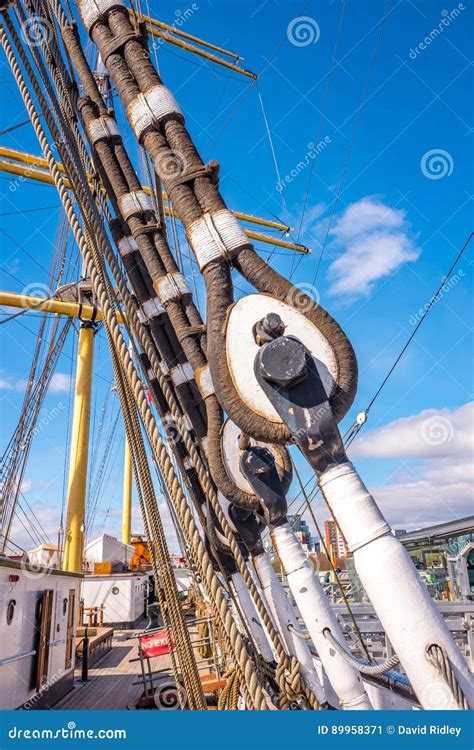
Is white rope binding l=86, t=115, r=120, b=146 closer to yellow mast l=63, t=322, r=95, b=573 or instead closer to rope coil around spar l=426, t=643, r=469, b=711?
rope coil around spar l=426, t=643, r=469, b=711

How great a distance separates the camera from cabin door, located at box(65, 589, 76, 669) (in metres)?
10.3

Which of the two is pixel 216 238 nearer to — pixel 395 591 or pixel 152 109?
pixel 152 109

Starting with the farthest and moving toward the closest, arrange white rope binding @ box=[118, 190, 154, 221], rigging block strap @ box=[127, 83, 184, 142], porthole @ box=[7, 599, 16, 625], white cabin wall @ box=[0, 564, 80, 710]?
porthole @ box=[7, 599, 16, 625] < white cabin wall @ box=[0, 564, 80, 710] < white rope binding @ box=[118, 190, 154, 221] < rigging block strap @ box=[127, 83, 184, 142]

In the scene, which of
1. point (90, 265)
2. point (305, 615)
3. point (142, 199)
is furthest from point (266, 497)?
point (142, 199)

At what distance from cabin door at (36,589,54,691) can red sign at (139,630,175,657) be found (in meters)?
1.52

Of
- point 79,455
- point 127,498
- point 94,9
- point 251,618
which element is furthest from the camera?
point 127,498

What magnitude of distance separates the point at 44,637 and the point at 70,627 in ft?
7.18

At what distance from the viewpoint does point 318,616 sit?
3.55m

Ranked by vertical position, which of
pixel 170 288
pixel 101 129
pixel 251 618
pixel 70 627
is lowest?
pixel 251 618

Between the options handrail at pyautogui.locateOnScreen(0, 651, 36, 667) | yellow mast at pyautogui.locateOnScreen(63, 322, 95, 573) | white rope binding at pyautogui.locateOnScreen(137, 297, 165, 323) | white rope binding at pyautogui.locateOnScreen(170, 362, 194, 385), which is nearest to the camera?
white rope binding at pyautogui.locateOnScreen(137, 297, 165, 323)

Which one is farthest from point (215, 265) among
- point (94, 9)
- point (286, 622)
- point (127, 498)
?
point (127, 498)

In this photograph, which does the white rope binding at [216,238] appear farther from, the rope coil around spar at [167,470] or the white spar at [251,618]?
the white spar at [251,618]

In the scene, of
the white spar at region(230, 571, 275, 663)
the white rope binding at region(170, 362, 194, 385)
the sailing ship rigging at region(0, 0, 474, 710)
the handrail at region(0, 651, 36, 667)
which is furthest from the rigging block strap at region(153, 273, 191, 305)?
the handrail at region(0, 651, 36, 667)

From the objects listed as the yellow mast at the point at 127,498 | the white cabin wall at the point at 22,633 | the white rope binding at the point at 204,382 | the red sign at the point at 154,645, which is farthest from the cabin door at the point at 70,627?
the yellow mast at the point at 127,498
